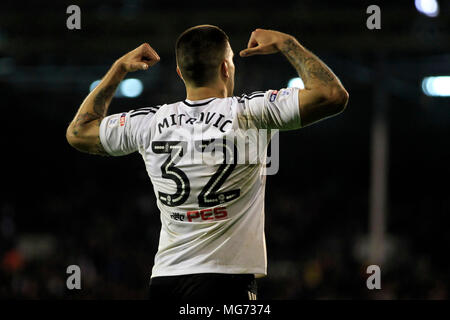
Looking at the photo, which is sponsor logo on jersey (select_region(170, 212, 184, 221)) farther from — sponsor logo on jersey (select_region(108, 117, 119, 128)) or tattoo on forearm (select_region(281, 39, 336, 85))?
tattoo on forearm (select_region(281, 39, 336, 85))

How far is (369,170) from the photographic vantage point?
21.4m

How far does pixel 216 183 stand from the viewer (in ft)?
8.63

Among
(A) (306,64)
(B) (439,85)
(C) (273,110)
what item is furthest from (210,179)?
(B) (439,85)

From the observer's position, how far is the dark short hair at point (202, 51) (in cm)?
271

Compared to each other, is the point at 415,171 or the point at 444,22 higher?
the point at 444,22

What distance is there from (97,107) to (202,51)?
0.59 meters

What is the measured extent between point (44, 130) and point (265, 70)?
8974 mm

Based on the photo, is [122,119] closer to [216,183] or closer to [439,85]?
[216,183]

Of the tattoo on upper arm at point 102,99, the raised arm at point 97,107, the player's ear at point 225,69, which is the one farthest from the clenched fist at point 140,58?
the player's ear at point 225,69

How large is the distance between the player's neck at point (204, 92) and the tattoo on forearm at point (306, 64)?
1.04ft

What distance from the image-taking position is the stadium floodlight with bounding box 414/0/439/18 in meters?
11.0

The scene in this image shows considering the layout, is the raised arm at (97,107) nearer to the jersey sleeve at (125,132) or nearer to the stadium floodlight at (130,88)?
the jersey sleeve at (125,132)

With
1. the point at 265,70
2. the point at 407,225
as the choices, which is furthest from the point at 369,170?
the point at 265,70

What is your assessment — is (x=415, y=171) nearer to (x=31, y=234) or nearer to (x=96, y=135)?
(x=31, y=234)
